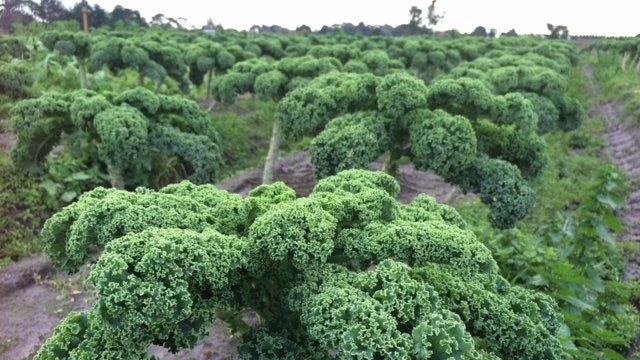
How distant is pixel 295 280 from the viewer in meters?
5.59

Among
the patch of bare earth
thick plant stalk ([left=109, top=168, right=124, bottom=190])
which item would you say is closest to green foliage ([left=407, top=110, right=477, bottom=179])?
the patch of bare earth

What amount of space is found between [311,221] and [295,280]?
30.4 inches

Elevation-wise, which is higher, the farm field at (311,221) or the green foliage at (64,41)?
the green foliage at (64,41)

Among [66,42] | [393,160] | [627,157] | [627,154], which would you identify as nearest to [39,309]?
[393,160]

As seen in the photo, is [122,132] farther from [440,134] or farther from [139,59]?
[139,59]

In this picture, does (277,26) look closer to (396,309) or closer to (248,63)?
(248,63)

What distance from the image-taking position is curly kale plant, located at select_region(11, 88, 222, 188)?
10.8 metres

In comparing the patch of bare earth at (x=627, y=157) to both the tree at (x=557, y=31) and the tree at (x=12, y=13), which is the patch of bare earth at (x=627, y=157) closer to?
the tree at (x=12, y=13)

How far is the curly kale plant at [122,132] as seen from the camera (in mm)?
10750

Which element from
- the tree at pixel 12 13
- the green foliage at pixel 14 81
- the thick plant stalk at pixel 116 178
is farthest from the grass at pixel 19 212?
the tree at pixel 12 13

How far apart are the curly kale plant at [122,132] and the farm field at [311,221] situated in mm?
54

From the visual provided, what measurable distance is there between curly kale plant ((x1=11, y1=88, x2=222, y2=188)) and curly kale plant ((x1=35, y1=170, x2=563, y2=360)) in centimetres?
475

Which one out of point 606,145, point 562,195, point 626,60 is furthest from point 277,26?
point 562,195

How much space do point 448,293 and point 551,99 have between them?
47.1 feet
